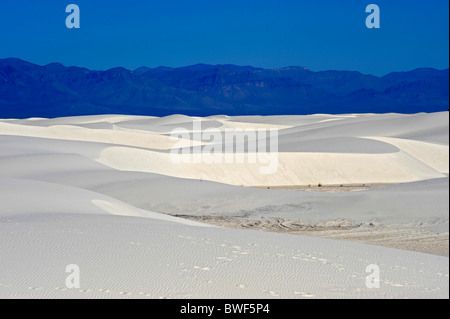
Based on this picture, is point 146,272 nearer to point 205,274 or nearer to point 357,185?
point 205,274

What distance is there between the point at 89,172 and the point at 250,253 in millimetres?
15099

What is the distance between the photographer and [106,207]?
1405cm

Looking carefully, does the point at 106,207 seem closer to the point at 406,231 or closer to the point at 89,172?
the point at 406,231

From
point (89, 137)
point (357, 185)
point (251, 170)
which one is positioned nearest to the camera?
point (357, 185)

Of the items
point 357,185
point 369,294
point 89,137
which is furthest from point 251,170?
point 369,294

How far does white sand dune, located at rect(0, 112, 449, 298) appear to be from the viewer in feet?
22.3

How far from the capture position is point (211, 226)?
470 inches

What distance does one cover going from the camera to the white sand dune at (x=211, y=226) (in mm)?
6785

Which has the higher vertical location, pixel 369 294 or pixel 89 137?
pixel 89 137

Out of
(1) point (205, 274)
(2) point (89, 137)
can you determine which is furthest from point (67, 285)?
(2) point (89, 137)
